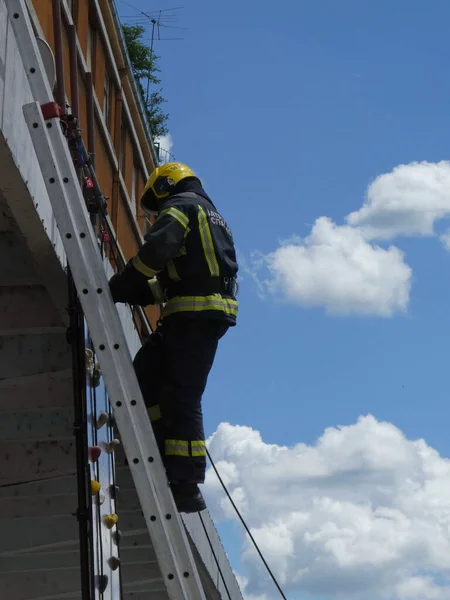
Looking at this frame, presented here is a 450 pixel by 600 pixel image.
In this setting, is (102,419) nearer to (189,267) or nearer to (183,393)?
(183,393)

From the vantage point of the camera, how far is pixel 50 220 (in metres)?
6.19

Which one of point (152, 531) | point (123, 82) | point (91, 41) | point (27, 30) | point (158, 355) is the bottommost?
point (152, 531)

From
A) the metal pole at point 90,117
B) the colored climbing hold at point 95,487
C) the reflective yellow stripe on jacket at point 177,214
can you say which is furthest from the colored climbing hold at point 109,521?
the metal pole at point 90,117

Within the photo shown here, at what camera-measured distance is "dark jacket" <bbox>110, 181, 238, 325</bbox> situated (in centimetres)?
564

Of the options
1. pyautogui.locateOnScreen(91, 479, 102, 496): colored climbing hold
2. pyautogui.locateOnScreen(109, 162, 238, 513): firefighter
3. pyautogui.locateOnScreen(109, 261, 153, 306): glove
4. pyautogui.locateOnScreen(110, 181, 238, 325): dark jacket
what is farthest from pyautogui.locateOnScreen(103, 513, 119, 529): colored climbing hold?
pyautogui.locateOnScreen(109, 261, 153, 306): glove

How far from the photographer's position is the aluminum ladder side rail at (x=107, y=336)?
5.10 m

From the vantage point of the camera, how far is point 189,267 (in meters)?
5.96

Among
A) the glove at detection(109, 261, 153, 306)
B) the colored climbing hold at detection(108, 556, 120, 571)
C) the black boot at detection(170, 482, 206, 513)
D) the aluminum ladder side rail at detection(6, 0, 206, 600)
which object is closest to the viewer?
the aluminum ladder side rail at detection(6, 0, 206, 600)

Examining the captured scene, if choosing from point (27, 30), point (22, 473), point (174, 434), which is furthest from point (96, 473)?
point (22, 473)

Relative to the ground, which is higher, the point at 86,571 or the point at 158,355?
the point at 158,355

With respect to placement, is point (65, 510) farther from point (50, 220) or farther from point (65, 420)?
point (50, 220)

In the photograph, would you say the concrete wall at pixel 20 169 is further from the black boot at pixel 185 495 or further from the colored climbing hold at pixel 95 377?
the black boot at pixel 185 495

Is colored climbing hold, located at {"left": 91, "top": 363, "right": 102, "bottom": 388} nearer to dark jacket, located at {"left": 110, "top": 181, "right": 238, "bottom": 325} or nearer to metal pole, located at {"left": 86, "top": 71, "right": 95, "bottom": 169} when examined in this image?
dark jacket, located at {"left": 110, "top": 181, "right": 238, "bottom": 325}

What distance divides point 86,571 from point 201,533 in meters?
7.93
